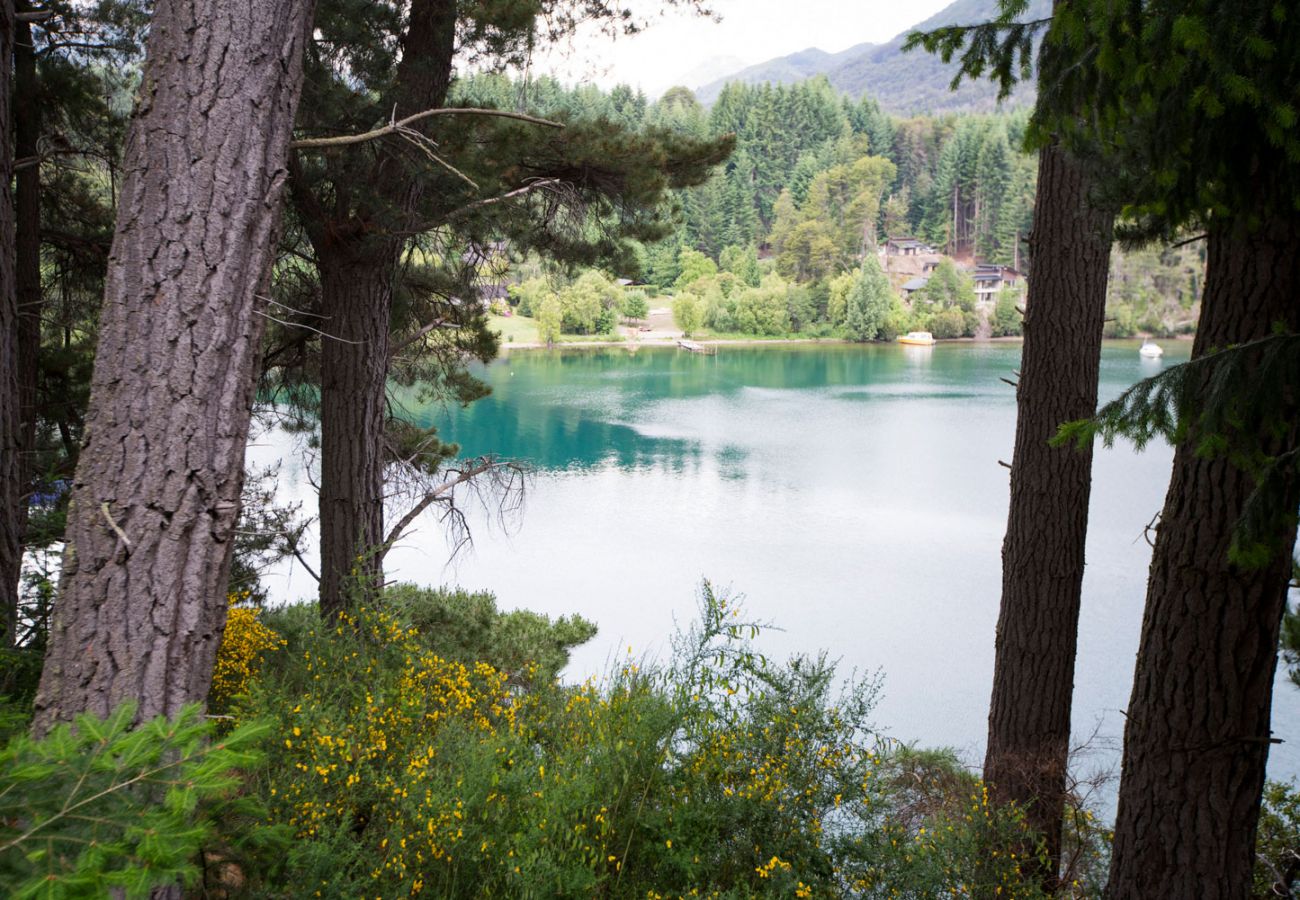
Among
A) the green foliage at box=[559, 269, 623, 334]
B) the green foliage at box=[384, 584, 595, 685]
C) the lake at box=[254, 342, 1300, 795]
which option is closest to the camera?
the green foliage at box=[384, 584, 595, 685]

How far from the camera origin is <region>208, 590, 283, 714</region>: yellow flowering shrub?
11.6ft

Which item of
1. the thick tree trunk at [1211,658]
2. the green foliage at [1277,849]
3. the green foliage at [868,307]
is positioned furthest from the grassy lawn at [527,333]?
the thick tree trunk at [1211,658]

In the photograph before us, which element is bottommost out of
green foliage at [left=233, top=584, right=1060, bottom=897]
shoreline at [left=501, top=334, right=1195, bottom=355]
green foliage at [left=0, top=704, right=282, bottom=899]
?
green foliage at [left=233, top=584, right=1060, bottom=897]

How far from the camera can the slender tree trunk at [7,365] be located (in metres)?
2.92

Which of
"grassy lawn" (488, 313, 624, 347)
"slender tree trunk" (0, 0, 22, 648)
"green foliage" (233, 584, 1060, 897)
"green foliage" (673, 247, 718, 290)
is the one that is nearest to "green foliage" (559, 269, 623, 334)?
"grassy lawn" (488, 313, 624, 347)

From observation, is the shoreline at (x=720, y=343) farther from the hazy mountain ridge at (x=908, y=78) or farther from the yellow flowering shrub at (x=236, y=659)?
the hazy mountain ridge at (x=908, y=78)

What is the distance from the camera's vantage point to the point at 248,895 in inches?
76.5

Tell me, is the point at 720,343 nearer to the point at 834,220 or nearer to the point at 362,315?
the point at 834,220

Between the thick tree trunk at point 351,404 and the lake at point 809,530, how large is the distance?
1861 millimetres

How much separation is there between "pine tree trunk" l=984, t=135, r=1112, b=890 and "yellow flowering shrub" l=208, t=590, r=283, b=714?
2.89 metres

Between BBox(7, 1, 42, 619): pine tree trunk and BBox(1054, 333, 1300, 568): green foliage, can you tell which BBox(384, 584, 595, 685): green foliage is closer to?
BBox(7, 1, 42, 619): pine tree trunk

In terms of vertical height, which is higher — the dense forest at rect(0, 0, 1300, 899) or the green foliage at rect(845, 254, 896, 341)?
the green foliage at rect(845, 254, 896, 341)

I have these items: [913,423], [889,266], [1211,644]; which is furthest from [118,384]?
[889,266]

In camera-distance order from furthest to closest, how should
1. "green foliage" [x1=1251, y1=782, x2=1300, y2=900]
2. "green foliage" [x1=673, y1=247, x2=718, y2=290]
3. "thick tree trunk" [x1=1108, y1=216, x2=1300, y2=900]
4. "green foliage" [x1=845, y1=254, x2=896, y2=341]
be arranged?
"green foliage" [x1=673, y1=247, x2=718, y2=290], "green foliage" [x1=845, y1=254, x2=896, y2=341], "green foliage" [x1=1251, y1=782, x2=1300, y2=900], "thick tree trunk" [x1=1108, y1=216, x2=1300, y2=900]
